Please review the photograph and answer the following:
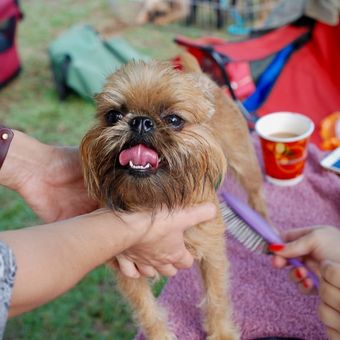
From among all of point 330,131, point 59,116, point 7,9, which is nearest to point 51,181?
point 330,131

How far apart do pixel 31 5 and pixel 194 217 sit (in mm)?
7285

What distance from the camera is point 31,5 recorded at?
25.9 feet

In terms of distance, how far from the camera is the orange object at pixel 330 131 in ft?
9.48

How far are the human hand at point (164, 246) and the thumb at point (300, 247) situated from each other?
0.99 feet

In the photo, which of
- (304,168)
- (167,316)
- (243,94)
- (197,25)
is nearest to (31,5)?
(197,25)

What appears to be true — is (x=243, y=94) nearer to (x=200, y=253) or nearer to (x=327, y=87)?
(x=327, y=87)

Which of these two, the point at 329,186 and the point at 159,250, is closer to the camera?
the point at 159,250

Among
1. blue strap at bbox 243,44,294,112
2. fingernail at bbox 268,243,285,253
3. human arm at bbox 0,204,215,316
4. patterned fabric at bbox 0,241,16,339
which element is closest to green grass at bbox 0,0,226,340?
human arm at bbox 0,204,215,316

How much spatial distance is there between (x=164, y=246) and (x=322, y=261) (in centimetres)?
54

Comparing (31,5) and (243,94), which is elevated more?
(243,94)

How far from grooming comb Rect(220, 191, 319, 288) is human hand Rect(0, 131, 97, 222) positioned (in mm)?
567

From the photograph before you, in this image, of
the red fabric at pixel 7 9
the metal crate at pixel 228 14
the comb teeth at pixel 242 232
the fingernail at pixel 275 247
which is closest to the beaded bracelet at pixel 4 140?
the comb teeth at pixel 242 232

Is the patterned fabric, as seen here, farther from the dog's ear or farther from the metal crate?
the metal crate

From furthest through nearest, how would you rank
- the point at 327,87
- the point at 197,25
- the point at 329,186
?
the point at 197,25, the point at 327,87, the point at 329,186
